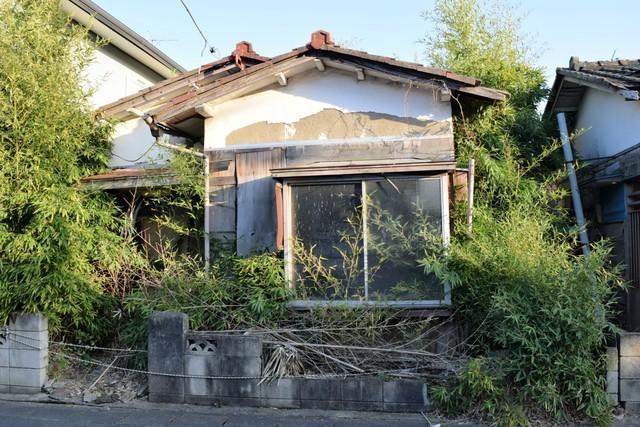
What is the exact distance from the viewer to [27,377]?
6.24 meters

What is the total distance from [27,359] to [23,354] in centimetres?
9

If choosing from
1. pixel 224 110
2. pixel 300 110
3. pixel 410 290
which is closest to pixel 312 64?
pixel 300 110

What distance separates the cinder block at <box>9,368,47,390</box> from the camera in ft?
20.4

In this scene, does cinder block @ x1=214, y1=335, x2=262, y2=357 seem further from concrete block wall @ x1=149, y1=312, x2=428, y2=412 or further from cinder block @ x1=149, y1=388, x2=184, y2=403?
cinder block @ x1=149, y1=388, x2=184, y2=403

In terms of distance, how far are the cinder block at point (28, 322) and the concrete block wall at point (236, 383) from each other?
1.60 meters

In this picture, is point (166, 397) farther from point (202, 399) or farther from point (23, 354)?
point (23, 354)

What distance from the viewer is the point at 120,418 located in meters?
5.43

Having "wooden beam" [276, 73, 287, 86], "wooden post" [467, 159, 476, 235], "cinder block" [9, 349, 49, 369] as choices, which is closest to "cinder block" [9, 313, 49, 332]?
"cinder block" [9, 349, 49, 369]

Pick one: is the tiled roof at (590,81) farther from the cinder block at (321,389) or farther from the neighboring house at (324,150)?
the cinder block at (321,389)

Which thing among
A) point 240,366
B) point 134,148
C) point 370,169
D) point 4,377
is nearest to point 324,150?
point 370,169

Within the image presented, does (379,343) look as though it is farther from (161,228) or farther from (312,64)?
(161,228)

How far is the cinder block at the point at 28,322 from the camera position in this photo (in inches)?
246

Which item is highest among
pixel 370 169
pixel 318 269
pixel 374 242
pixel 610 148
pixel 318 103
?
pixel 318 103

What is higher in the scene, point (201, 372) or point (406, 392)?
point (201, 372)
